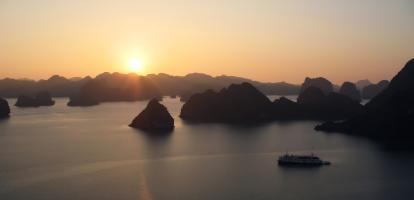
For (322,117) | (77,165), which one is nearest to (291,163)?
(77,165)

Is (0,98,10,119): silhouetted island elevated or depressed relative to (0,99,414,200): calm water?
elevated

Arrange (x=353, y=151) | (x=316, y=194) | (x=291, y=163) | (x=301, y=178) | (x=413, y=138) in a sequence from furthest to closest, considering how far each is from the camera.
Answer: (x=413, y=138) < (x=353, y=151) < (x=291, y=163) < (x=301, y=178) < (x=316, y=194)

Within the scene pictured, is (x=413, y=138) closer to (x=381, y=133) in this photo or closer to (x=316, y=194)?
(x=381, y=133)

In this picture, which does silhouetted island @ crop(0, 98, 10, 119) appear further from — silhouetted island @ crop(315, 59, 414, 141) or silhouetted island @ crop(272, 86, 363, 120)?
silhouetted island @ crop(315, 59, 414, 141)

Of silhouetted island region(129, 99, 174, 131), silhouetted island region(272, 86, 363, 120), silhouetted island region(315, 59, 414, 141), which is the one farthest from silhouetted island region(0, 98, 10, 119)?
silhouetted island region(315, 59, 414, 141)

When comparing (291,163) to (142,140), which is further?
(142,140)

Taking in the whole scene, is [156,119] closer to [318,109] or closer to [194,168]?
[194,168]
